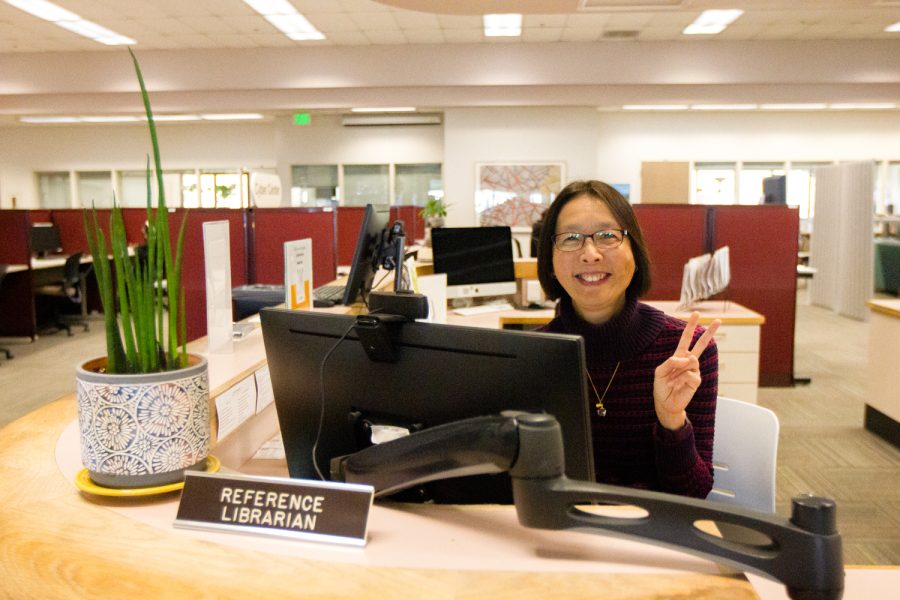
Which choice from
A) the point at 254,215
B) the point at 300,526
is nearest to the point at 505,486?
the point at 300,526

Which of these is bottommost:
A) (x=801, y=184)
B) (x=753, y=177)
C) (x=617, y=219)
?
(x=617, y=219)

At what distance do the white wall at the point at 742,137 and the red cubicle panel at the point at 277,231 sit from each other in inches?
296

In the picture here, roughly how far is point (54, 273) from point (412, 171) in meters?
6.09

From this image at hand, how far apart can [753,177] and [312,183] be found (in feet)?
24.8

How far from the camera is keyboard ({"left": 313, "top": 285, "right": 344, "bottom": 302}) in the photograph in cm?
264

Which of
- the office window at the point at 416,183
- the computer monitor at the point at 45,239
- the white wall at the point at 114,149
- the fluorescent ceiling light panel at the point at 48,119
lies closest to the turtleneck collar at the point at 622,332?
the computer monitor at the point at 45,239

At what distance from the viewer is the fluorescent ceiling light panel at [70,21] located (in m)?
7.07

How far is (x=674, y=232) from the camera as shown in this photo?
5137mm

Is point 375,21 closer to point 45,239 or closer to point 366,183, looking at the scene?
point 45,239

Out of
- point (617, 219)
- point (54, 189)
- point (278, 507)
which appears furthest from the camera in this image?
point (54, 189)

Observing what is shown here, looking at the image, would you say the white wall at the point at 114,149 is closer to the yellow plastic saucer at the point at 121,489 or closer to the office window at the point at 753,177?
the office window at the point at 753,177

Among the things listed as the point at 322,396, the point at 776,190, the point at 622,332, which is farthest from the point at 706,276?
the point at 322,396

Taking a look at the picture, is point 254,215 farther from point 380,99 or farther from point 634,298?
point 380,99

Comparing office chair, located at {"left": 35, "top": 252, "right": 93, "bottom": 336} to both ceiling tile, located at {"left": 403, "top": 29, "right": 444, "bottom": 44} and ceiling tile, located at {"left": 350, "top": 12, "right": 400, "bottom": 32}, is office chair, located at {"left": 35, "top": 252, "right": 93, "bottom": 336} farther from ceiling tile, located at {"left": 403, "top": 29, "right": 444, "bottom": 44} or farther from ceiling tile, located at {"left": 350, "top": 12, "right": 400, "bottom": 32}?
ceiling tile, located at {"left": 403, "top": 29, "right": 444, "bottom": 44}
